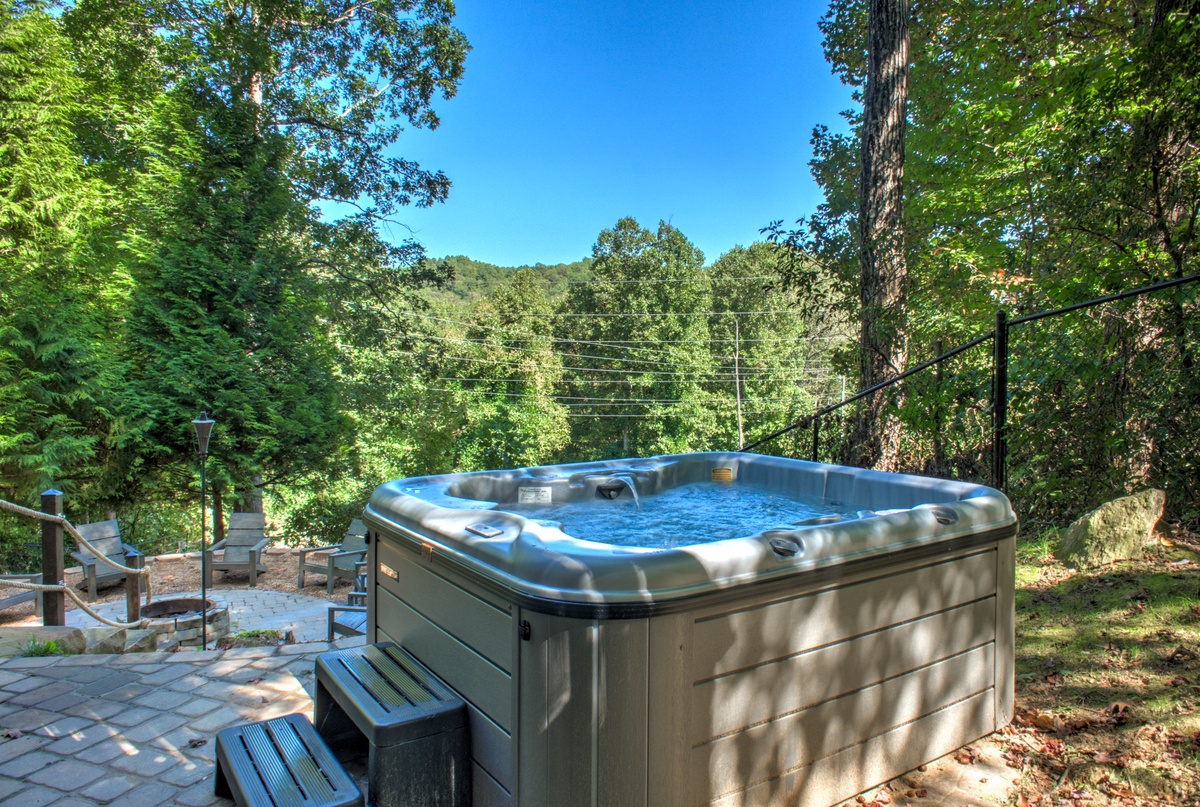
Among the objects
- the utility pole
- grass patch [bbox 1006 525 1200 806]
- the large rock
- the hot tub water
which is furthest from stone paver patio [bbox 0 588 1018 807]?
the utility pole

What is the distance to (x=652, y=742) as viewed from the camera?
138 centimetres

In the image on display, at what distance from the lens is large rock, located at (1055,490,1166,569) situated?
289 cm

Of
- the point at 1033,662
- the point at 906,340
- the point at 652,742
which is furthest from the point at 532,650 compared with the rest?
the point at 906,340

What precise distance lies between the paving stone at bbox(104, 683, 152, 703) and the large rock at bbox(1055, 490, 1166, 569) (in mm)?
4067

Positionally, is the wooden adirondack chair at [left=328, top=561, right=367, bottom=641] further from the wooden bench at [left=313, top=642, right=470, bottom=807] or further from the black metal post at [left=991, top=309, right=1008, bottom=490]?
the black metal post at [left=991, top=309, right=1008, bottom=490]

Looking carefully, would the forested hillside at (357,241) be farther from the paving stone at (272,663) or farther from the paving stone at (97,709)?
the paving stone at (97,709)

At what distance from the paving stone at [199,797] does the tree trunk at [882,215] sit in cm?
443

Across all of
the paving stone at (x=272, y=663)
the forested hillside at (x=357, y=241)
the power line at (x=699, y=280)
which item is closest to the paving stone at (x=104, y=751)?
the paving stone at (x=272, y=663)

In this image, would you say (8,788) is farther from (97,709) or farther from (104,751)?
(97,709)

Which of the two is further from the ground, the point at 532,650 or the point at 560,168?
the point at 560,168

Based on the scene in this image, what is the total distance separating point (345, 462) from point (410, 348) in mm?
2778

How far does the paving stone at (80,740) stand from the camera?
81.8 inches

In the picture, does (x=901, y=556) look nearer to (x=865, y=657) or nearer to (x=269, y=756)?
(x=865, y=657)

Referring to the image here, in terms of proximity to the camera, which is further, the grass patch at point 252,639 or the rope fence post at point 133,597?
the rope fence post at point 133,597
